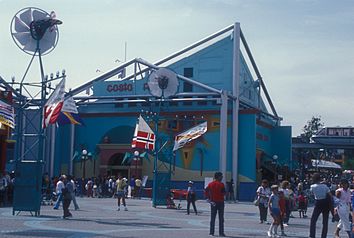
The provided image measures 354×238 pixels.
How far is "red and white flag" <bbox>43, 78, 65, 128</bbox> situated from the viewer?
24.2m

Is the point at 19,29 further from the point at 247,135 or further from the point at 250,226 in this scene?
the point at 247,135

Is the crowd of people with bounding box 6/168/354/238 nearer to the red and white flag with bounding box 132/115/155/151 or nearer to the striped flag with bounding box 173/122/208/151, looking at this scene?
Result: the red and white flag with bounding box 132/115/155/151

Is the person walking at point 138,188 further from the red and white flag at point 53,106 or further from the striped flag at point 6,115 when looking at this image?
the red and white flag at point 53,106

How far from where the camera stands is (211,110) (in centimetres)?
5119

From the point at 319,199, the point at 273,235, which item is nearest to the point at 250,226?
the point at 273,235

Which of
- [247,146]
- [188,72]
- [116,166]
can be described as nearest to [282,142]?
[247,146]

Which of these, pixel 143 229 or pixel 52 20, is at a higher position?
pixel 52 20

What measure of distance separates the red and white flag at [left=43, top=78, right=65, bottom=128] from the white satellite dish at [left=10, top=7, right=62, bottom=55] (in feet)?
5.66

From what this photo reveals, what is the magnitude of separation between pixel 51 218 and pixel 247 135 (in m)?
29.2

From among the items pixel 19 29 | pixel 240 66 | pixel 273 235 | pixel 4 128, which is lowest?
pixel 273 235

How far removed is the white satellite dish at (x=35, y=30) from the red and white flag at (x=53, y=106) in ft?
5.66

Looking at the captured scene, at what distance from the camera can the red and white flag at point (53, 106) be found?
2425 cm

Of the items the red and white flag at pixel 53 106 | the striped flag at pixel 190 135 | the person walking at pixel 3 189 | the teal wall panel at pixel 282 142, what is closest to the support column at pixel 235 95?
the teal wall panel at pixel 282 142

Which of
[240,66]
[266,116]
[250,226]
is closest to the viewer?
[250,226]
